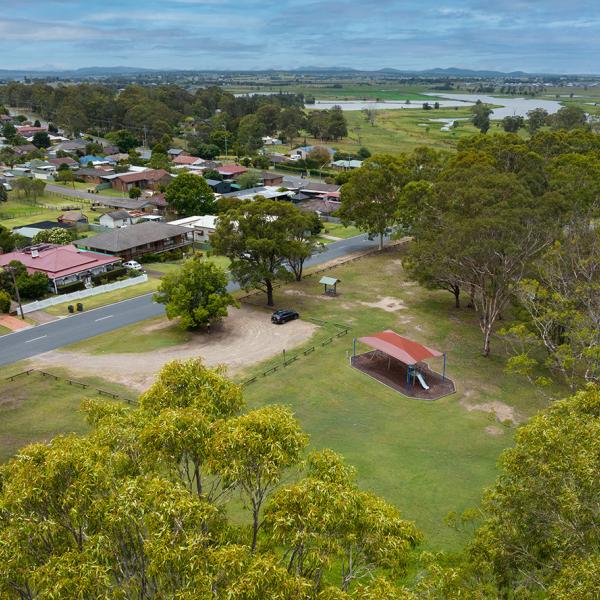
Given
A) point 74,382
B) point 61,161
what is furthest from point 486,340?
point 61,161

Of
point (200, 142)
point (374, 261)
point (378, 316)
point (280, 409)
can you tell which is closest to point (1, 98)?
point (200, 142)

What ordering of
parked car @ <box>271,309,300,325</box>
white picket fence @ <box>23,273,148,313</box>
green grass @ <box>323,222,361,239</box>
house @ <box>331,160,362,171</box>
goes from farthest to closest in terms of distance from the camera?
house @ <box>331,160,362,171</box>
green grass @ <box>323,222,361,239</box>
white picket fence @ <box>23,273,148,313</box>
parked car @ <box>271,309,300,325</box>

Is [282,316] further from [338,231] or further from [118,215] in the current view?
[118,215]

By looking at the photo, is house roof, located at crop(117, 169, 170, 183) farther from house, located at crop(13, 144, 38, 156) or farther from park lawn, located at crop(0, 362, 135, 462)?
park lawn, located at crop(0, 362, 135, 462)

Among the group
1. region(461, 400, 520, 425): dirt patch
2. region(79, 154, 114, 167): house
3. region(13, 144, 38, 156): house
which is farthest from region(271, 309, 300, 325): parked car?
region(13, 144, 38, 156): house

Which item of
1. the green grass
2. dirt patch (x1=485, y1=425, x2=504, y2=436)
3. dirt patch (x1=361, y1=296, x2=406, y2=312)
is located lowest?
the green grass

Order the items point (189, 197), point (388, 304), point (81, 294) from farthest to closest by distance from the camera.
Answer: point (189, 197) < point (81, 294) < point (388, 304)
